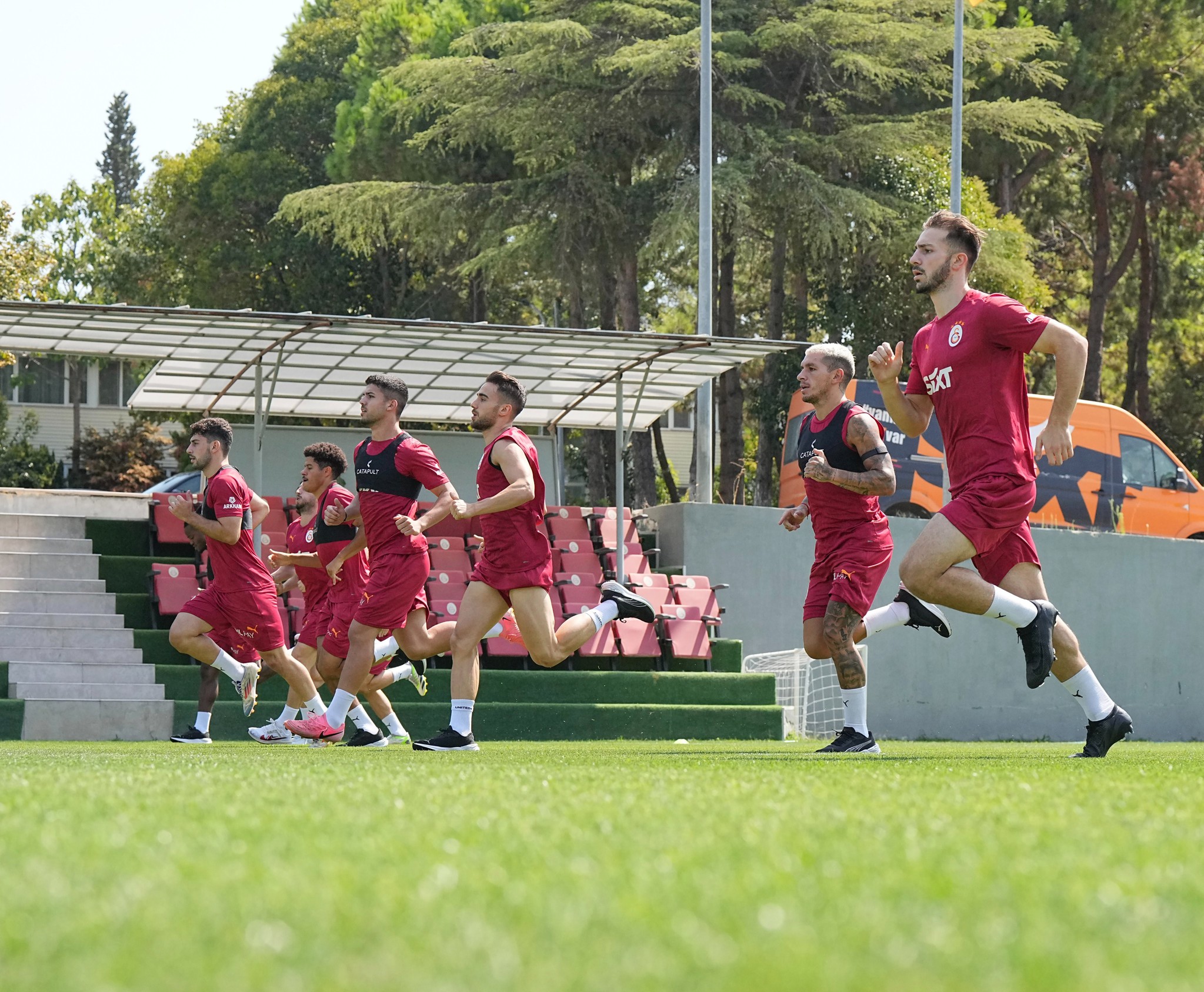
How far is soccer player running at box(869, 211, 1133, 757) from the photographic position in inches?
277

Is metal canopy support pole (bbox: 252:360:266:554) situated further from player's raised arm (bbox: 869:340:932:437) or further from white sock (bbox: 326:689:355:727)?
player's raised arm (bbox: 869:340:932:437)

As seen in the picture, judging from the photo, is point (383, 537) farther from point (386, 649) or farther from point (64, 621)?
point (64, 621)

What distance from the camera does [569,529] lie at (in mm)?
18219

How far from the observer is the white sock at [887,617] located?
8.59 m

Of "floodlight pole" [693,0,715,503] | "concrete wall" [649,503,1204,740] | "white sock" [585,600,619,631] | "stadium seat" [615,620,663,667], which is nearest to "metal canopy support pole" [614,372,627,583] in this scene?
"stadium seat" [615,620,663,667]

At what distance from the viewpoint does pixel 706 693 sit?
1565 cm

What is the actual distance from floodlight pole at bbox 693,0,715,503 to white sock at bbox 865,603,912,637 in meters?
11.6

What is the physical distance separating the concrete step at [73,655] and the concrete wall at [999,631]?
6.24 meters

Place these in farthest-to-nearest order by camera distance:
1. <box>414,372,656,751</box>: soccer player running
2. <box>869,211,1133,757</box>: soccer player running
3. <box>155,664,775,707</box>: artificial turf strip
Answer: <box>155,664,775,707</box>: artificial turf strip
<box>414,372,656,751</box>: soccer player running
<box>869,211,1133,757</box>: soccer player running

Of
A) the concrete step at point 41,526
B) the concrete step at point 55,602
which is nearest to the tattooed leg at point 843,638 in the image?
the concrete step at point 55,602

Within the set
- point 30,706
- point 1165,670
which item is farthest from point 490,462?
point 1165,670

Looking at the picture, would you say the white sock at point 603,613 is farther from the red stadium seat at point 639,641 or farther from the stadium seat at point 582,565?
the stadium seat at point 582,565

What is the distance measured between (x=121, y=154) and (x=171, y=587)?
97632 millimetres

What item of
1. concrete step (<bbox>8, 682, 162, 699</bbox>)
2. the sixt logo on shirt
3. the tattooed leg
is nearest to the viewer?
the sixt logo on shirt
